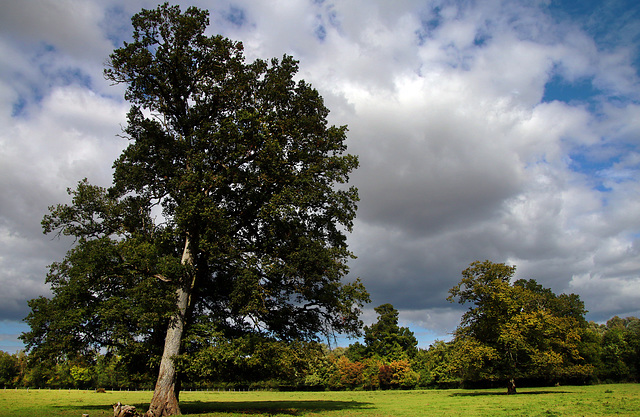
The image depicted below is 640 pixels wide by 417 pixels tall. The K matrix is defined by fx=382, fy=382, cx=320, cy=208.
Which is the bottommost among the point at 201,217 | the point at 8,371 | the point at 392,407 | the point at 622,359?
the point at 392,407

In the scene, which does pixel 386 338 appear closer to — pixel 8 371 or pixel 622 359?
pixel 622 359

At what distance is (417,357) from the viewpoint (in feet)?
294

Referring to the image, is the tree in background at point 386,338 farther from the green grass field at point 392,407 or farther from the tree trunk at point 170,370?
the tree trunk at point 170,370

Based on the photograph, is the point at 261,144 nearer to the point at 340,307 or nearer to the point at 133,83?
the point at 133,83

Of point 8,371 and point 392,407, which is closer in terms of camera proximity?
point 392,407

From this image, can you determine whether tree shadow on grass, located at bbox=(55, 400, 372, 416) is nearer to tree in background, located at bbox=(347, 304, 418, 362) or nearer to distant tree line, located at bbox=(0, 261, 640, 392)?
distant tree line, located at bbox=(0, 261, 640, 392)

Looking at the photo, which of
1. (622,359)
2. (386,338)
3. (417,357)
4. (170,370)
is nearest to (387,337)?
(386,338)

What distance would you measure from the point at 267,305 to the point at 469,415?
40.1 ft

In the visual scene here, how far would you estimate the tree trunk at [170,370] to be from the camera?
60.1 ft

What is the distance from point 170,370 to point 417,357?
81.6 m

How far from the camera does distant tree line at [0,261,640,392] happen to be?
19.5m

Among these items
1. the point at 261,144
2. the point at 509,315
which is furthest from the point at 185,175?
the point at 509,315

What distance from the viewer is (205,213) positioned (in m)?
18.8

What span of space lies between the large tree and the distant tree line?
1.61 m
